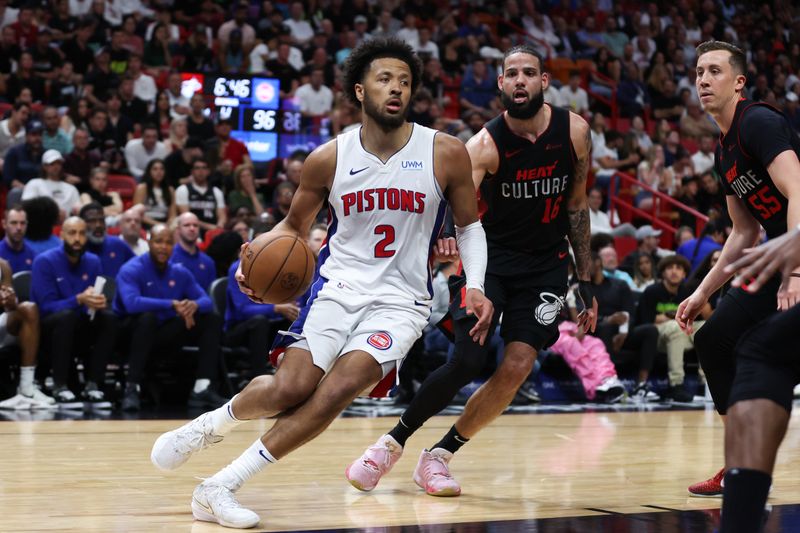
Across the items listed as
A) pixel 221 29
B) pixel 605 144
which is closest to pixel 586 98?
pixel 605 144

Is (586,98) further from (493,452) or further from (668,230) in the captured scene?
(493,452)

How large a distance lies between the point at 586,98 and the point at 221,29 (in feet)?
17.9

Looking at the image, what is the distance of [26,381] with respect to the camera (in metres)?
8.05

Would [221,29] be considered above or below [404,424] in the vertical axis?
above

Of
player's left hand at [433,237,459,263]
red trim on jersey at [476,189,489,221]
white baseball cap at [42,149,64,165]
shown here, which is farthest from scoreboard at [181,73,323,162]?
player's left hand at [433,237,459,263]

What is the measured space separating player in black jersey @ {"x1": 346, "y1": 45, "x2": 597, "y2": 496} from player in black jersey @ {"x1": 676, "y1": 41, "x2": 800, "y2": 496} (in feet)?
2.29

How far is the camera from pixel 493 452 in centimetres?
625

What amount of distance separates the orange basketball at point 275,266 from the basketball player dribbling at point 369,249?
0.25 feet

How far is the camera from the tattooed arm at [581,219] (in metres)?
5.14

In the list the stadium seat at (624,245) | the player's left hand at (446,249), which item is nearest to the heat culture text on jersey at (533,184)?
the player's left hand at (446,249)

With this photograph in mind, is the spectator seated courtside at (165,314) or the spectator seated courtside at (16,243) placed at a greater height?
the spectator seated courtside at (16,243)

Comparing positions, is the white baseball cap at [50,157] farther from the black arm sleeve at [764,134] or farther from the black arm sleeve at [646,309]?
the black arm sleeve at [764,134]

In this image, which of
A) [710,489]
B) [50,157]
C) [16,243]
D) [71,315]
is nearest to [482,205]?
[710,489]

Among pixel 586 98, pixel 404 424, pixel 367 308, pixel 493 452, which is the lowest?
pixel 493 452
